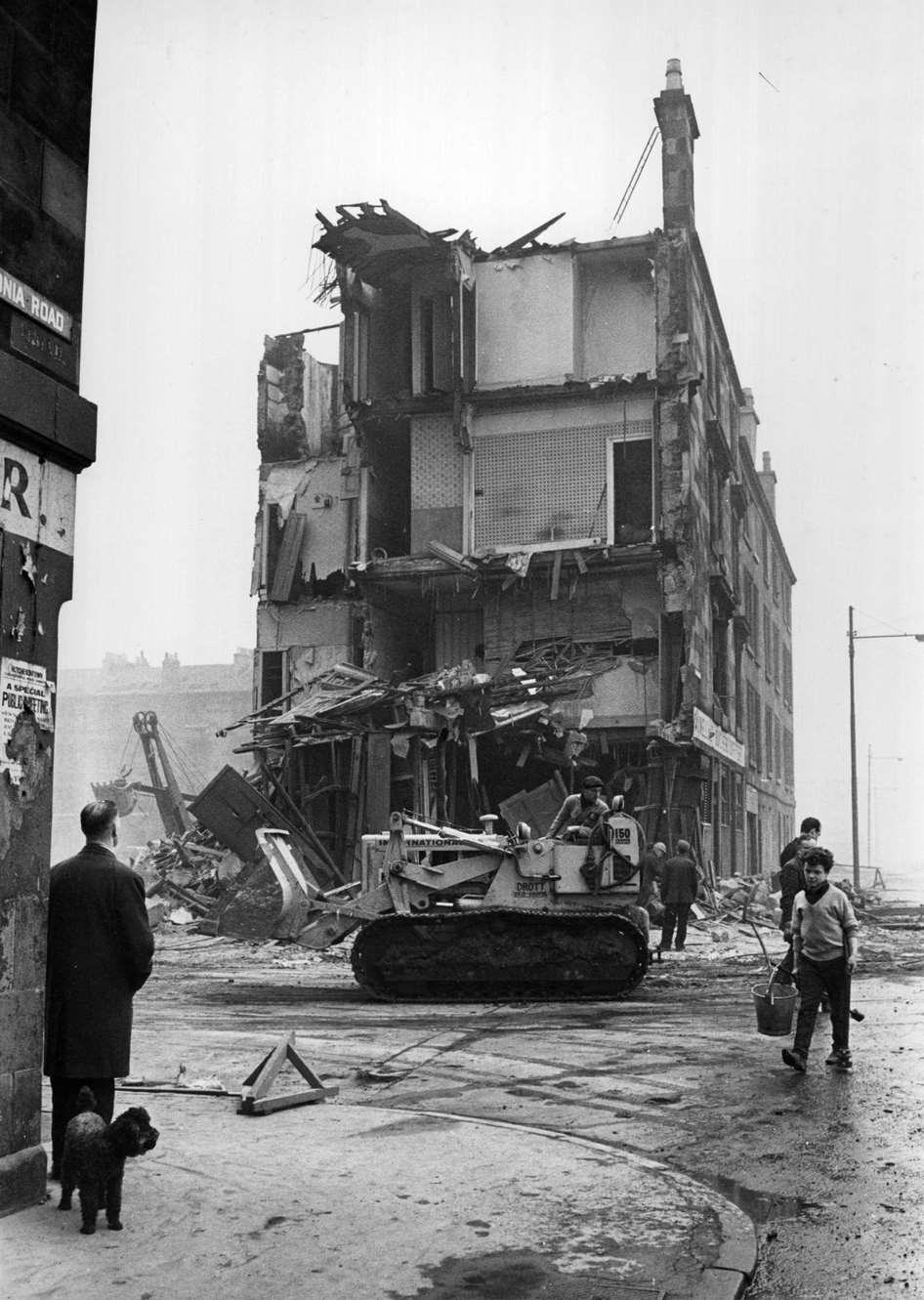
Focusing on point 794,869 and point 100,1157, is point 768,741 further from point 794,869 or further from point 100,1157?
point 100,1157

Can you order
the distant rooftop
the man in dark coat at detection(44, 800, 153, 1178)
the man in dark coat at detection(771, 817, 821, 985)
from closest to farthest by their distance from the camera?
the man in dark coat at detection(44, 800, 153, 1178) < the man in dark coat at detection(771, 817, 821, 985) < the distant rooftop

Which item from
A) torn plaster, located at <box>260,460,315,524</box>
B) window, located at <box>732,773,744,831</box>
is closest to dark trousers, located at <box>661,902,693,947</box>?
window, located at <box>732,773,744,831</box>

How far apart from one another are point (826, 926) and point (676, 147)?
2740 cm

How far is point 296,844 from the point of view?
24891mm

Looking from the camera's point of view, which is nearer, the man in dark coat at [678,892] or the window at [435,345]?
the man in dark coat at [678,892]

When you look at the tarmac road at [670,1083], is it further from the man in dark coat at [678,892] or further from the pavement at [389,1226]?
the man in dark coat at [678,892]

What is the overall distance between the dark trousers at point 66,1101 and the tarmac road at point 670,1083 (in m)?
1.77

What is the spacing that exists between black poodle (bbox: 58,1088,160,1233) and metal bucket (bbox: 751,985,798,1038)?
6.60 metres

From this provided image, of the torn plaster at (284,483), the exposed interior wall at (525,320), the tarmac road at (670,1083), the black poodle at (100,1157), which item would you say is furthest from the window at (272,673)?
the black poodle at (100,1157)

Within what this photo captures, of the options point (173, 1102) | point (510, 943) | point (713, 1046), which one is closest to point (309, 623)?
point (510, 943)

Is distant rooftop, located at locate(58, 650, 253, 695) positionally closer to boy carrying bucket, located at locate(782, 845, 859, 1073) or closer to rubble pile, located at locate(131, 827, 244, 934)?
rubble pile, located at locate(131, 827, 244, 934)

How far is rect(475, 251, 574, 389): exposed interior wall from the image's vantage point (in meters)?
30.7

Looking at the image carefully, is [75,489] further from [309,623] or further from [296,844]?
[309,623]

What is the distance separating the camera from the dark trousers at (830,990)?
32.9 ft
